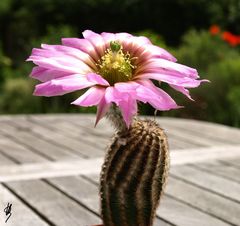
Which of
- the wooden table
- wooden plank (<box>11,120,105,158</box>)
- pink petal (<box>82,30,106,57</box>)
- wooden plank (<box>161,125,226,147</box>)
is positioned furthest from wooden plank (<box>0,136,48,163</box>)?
pink petal (<box>82,30,106,57</box>)

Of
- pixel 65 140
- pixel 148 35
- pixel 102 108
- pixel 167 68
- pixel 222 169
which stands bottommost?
pixel 65 140

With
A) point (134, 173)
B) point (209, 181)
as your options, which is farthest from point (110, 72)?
point (209, 181)

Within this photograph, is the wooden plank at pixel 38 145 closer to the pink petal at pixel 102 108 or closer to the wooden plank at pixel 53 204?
the wooden plank at pixel 53 204

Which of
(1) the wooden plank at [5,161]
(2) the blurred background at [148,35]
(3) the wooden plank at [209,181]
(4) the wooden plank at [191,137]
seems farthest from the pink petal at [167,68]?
(2) the blurred background at [148,35]

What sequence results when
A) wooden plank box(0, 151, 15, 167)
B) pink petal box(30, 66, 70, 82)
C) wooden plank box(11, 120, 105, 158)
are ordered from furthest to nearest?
wooden plank box(11, 120, 105, 158) < wooden plank box(0, 151, 15, 167) < pink petal box(30, 66, 70, 82)

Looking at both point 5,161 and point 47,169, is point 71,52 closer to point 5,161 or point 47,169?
point 47,169

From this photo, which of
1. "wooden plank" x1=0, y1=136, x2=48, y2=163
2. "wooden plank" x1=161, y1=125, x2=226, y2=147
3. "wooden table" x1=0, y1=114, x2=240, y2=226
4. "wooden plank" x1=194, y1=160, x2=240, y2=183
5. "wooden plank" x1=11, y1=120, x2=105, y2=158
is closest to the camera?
"wooden table" x1=0, y1=114, x2=240, y2=226

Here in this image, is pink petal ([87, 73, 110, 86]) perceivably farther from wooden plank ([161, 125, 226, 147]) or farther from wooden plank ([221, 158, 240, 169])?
wooden plank ([161, 125, 226, 147])
